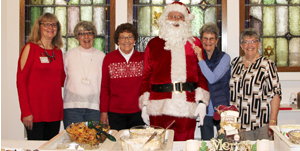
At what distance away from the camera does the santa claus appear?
235cm

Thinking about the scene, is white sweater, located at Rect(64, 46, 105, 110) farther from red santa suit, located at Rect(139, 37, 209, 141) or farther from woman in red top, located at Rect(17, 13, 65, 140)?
red santa suit, located at Rect(139, 37, 209, 141)

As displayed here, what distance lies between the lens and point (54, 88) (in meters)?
2.55

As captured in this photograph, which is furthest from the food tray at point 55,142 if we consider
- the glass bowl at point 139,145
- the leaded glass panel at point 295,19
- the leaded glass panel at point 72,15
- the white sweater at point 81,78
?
the leaded glass panel at point 295,19

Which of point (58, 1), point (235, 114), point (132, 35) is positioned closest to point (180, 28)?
point (132, 35)

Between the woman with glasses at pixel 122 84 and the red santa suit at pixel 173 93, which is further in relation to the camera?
the woman with glasses at pixel 122 84

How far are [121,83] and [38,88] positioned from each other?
2.43ft

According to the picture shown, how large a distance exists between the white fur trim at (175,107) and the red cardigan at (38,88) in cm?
93

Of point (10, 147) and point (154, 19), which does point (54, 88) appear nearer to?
point (10, 147)

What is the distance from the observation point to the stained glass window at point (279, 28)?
3600 mm

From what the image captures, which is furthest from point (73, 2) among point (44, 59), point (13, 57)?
point (44, 59)

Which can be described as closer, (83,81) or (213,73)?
(213,73)

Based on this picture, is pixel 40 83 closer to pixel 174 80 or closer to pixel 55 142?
pixel 55 142

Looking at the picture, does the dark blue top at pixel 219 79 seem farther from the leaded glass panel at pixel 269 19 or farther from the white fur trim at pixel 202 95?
the leaded glass panel at pixel 269 19

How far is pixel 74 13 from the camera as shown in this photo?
367cm
